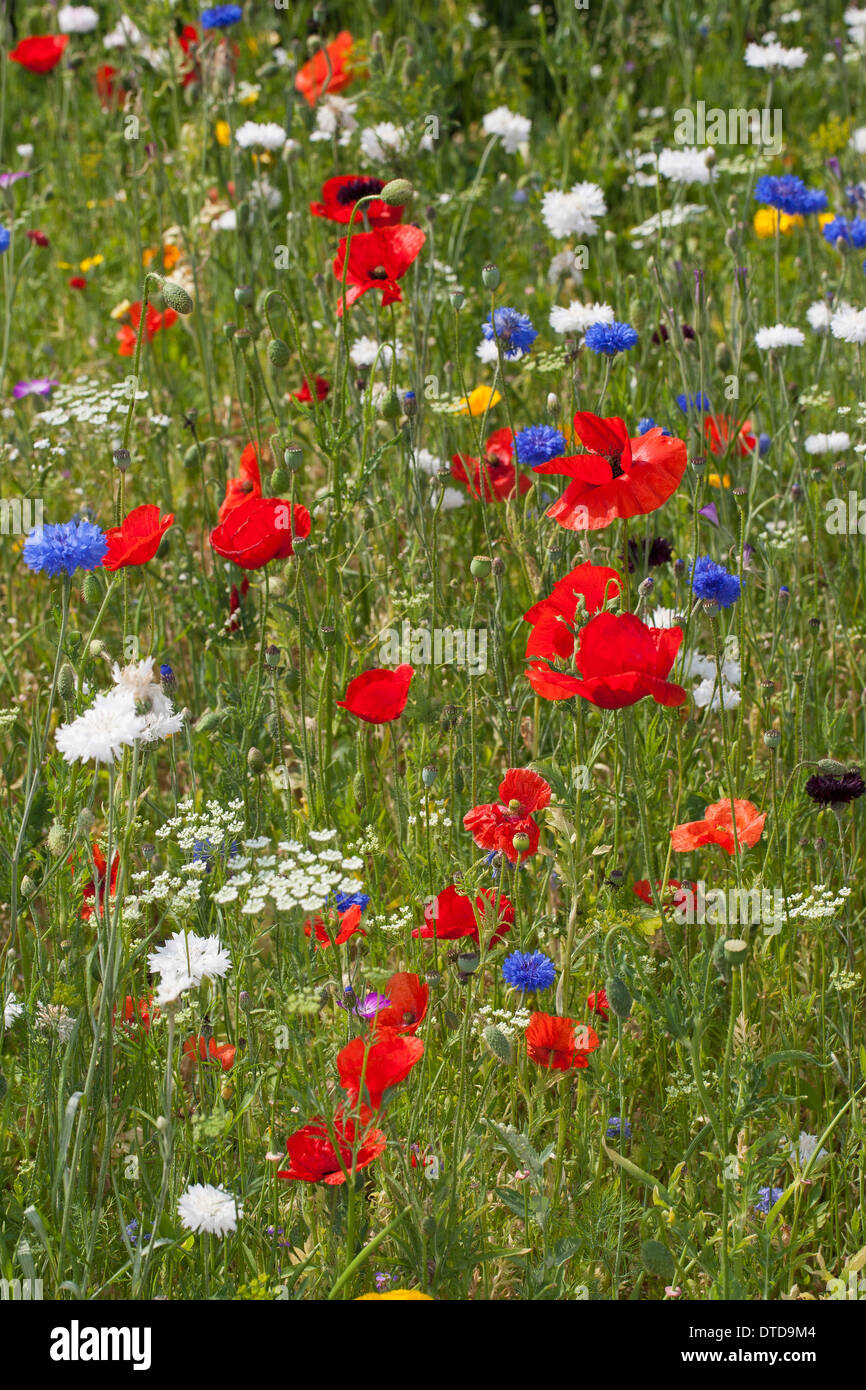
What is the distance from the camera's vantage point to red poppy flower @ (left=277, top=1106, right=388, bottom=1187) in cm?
158

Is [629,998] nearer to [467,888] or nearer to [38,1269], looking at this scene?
[467,888]

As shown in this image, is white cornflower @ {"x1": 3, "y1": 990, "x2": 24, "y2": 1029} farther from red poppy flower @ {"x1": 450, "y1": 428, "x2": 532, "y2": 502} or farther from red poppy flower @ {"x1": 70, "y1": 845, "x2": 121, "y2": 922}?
red poppy flower @ {"x1": 450, "y1": 428, "x2": 532, "y2": 502}

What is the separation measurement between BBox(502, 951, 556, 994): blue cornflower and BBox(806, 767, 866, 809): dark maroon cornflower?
0.48 metres

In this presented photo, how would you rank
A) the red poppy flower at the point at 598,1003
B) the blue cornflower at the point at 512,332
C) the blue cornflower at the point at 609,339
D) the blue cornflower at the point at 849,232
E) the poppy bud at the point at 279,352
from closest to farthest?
1. the red poppy flower at the point at 598,1003
2. the poppy bud at the point at 279,352
3. the blue cornflower at the point at 609,339
4. the blue cornflower at the point at 512,332
5. the blue cornflower at the point at 849,232

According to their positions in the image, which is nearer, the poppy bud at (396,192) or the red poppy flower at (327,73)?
the poppy bud at (396,192)

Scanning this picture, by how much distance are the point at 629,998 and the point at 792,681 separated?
3.00ft

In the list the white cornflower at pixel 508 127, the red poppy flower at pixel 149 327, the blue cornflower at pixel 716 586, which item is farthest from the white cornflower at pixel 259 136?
the blue cornflower at pixel 716 586

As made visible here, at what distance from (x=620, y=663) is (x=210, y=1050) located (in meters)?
0.79

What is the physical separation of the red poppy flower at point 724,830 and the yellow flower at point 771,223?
271 centimetres

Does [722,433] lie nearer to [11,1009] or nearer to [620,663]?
[620,663]

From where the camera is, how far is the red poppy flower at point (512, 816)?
1.92 metres

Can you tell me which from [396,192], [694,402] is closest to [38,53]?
[694,402]

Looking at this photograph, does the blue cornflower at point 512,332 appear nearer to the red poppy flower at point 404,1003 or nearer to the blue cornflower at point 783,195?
the blue cornflower at point 783,195

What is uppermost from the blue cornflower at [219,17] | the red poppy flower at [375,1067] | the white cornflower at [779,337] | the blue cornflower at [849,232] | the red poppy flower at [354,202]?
the blue cornflower at [219,17]
